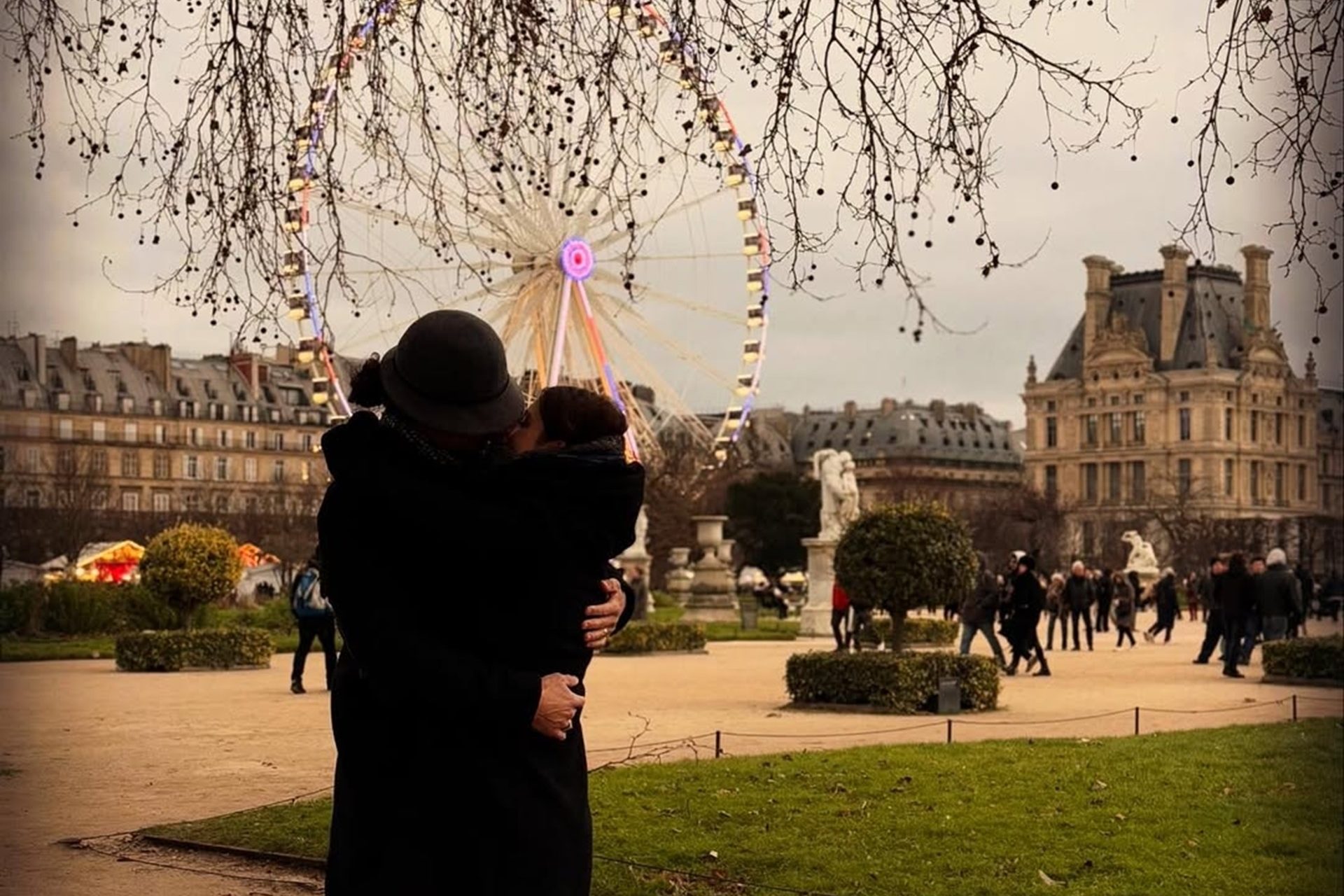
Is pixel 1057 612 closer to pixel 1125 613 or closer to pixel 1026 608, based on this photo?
pixel 1125 613

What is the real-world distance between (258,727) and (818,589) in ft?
62.9

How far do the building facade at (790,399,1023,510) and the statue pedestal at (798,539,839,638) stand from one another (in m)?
80.4

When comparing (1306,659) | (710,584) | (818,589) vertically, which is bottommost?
(1306,659)

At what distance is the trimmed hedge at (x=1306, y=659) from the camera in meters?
17.4

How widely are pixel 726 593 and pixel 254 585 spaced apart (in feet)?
44.4

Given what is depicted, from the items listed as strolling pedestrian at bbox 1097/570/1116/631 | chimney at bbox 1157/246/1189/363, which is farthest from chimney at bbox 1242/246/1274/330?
strolling pedestrian at bbox 1097/570/1116/631

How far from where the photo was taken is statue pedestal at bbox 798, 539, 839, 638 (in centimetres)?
3094

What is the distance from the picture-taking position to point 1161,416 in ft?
357

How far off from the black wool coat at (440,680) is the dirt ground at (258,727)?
11.6ft

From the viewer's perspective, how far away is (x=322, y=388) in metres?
21.5

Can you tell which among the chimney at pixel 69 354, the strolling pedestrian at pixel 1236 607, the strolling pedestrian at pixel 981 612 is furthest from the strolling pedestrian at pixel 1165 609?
the chimney at pixel 69 354

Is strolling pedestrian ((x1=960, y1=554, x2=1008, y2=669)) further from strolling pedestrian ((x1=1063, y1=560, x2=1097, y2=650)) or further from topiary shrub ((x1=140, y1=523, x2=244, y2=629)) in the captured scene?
topiary shrub ((x1=140, y1=523, x2=244, y2=629))

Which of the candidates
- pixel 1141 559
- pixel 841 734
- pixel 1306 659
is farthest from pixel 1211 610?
pixel 1141 559

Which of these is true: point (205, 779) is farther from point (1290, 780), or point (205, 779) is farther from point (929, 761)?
point (1290, 780)
